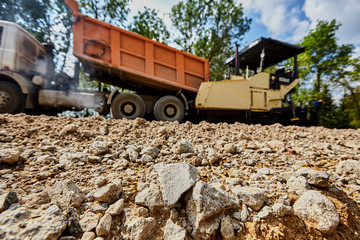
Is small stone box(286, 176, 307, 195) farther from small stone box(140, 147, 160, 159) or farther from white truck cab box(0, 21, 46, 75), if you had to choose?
white truck cab box(0, 21, 46, 75)

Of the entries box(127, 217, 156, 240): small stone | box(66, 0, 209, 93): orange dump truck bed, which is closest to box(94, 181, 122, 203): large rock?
box(127, 217, 156, 240): small stone

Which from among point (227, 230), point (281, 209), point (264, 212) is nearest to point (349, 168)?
point (281, 209)

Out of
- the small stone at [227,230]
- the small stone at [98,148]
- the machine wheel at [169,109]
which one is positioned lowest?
the small stone at [227,230]

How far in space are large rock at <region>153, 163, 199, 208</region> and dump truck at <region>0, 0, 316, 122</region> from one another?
296 centimetres

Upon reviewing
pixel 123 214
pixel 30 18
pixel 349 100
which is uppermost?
pixel 30 18

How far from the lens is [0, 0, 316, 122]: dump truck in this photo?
3.65 meters

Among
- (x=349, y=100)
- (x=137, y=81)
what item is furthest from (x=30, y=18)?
(x=349, y=100)

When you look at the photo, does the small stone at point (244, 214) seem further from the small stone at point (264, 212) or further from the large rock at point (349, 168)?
the large rock at point (349, 168)

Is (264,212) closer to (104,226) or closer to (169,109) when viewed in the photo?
(104,226)

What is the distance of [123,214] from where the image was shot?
0.98 meters

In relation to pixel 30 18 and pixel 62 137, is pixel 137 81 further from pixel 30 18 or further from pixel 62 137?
pixel 30 18

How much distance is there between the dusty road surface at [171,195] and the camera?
88 cm

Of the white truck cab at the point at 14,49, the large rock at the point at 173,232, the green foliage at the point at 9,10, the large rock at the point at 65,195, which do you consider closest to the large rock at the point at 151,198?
the large rock at the point at 173,232

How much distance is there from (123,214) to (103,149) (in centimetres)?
88
